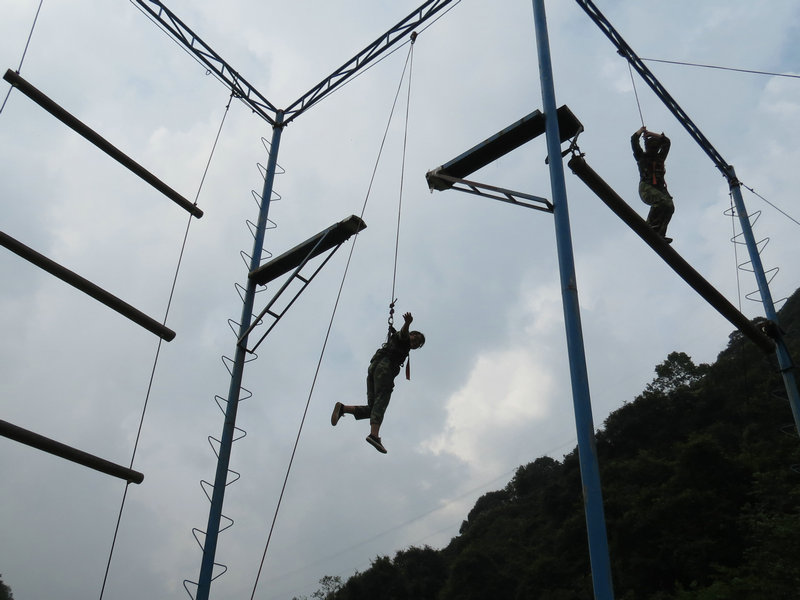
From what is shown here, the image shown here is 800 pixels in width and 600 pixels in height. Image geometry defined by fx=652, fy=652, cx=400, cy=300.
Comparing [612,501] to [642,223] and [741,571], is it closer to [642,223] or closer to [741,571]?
[741,571]

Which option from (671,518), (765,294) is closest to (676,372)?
(671,518)

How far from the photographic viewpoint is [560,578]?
94.6 ft

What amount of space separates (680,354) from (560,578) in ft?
73.0

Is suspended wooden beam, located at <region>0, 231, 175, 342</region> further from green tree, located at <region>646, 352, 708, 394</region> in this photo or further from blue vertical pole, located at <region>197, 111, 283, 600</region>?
green tree, located at <region>646, 352, 708, 394</region>

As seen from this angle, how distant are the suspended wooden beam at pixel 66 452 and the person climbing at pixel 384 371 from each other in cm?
213

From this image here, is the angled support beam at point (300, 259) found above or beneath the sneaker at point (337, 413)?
above

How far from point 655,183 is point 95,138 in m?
6.75

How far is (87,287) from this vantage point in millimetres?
6164

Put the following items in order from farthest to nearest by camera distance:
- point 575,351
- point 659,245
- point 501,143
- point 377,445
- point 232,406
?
point 232,406
point 659,245
point 377,445
point 501,143
point 575,351

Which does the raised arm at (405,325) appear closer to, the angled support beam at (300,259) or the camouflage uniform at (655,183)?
the angled support beam at (300,259)

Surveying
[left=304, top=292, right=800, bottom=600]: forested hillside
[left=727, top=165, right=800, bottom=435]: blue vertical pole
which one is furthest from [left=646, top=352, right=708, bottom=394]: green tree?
[left=727, top=165, right=800, bottom=435]: blue vertical pole

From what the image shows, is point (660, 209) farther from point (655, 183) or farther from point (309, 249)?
point (309, 249)

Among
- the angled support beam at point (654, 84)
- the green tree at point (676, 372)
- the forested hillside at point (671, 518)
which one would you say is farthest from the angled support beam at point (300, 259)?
the green tree at point (676, 372)

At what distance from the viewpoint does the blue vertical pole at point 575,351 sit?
419cm
